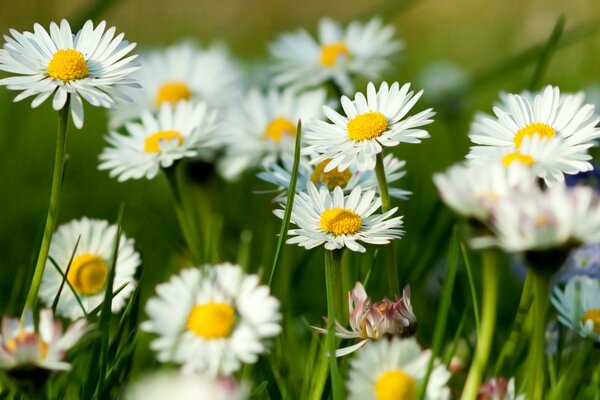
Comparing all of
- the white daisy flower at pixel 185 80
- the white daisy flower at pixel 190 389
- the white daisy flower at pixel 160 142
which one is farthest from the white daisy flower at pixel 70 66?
the white daisy flower at pixel 185 80

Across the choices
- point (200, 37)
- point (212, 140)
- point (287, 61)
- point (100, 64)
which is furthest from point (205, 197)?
point (200, 37)

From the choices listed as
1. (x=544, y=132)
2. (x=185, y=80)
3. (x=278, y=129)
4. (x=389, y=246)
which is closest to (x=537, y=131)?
(x=544, y=132)

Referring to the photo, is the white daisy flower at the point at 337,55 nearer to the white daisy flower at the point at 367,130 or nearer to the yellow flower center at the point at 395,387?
the white daisy flower at the point at 367,130

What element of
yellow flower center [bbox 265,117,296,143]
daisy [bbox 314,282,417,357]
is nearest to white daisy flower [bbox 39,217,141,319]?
daisy [bbox 314,282,417,357]

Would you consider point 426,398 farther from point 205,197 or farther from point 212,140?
point 205,197

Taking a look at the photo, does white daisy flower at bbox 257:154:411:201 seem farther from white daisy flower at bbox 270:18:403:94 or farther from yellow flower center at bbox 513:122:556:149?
white daisy flower at bbox 270:18:403:94
